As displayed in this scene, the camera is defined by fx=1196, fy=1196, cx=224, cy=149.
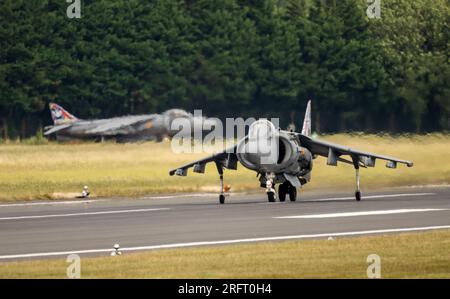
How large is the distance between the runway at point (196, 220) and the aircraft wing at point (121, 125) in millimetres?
31124

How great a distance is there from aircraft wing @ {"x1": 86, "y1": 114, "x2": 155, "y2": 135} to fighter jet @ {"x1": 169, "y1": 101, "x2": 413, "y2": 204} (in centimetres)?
3376

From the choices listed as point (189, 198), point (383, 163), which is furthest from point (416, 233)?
point (383, 163)

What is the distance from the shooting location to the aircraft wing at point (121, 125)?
7125 centimetres

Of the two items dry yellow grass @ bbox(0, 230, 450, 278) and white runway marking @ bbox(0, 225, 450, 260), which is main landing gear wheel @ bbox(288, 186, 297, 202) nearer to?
white runway marking @ bbox(0, 225, 450, 260)

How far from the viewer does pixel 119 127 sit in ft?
235

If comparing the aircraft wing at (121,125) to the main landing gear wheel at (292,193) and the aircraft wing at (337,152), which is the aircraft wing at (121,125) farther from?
the main landing gear wheel at (292,193)

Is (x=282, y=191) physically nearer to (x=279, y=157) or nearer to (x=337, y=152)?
(x=279, y=157)

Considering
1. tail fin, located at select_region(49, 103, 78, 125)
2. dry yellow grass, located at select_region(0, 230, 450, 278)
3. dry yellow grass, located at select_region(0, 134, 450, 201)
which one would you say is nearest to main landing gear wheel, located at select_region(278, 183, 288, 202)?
dry yellow grass, located at select_region(0, 134, 450, 201)

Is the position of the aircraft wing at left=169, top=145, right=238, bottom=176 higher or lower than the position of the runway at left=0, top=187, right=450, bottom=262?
higher

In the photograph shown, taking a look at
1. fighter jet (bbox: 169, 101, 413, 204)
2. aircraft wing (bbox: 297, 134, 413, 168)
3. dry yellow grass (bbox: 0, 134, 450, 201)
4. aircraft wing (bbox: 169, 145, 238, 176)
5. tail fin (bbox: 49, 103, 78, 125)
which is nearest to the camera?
fighter jet (bbox: 169, 101, 413, 204)

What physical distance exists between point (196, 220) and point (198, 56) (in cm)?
5390

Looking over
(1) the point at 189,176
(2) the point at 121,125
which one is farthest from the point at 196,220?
(2) the point at 121,125

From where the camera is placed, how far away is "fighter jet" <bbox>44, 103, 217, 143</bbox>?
7138 cm

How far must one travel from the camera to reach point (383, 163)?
46.6m
